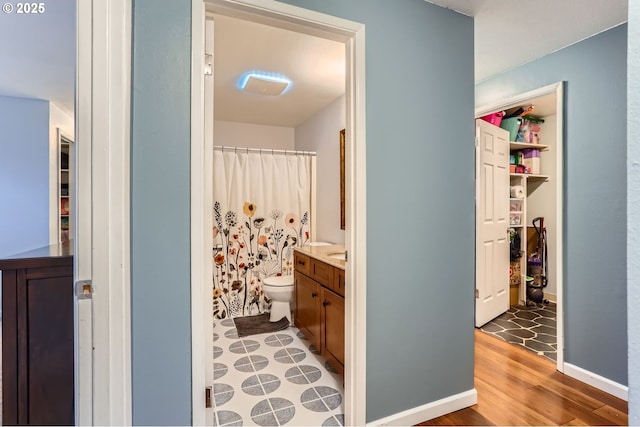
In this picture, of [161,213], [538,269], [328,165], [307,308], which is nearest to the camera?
[161,213]

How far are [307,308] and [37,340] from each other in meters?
1.70

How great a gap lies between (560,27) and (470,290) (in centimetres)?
179

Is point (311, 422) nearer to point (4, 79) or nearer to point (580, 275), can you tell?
point (580, 275)

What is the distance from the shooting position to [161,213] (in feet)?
3.87

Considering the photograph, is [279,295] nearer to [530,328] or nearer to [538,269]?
[530,328]

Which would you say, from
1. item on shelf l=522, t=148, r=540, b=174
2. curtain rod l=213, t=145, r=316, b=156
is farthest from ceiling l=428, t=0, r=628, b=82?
curtain rod l=213, t=145, r=316, b=156

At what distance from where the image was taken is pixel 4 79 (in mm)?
2463

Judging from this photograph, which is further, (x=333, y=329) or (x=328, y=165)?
(x=328, y=165)

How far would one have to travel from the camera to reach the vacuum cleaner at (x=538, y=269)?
11.8 feet

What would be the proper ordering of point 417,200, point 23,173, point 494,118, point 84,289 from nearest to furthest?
1. point 84,289
2. point 417,200
3. point 23,173
4. point 494,118

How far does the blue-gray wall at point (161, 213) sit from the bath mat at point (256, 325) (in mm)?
1625

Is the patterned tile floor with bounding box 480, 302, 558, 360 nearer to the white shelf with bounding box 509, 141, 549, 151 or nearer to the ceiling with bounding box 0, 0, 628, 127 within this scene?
the white shelf with bounding box 509, 141, 549, 151

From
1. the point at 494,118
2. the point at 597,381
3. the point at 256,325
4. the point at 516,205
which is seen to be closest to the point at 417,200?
the point at 597,381

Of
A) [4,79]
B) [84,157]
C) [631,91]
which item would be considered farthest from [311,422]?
[4,79]
